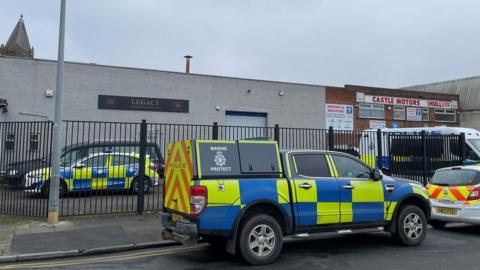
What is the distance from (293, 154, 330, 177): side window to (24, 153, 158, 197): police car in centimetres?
606

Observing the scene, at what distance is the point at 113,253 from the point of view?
333 inches

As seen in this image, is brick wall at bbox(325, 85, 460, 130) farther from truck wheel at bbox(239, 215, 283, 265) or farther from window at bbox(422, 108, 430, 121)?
truck wheel at bbox(239, 215, 283, 265)

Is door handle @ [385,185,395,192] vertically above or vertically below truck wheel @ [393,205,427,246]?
above

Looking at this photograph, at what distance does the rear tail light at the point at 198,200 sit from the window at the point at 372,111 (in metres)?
27.0

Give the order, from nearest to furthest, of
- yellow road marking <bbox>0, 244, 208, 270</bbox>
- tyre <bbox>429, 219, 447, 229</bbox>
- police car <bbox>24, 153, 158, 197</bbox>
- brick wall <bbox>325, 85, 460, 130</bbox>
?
yellow road marking <bbox>0, 244, 208, 270</bbox>
tyre <bbox>429, 219, 447, 229</bbox>
police car <bbox>24, 153, 158, 197</bbox>
brick wall <bbox>325, 85, 460, 130</bbox>

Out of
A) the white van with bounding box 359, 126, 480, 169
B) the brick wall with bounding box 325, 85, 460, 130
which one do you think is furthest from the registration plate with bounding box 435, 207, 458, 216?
the brick wall with bounding box 325, 85, 460, 130

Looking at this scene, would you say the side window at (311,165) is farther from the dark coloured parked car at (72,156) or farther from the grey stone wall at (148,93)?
the grey stone wall at (148,93)

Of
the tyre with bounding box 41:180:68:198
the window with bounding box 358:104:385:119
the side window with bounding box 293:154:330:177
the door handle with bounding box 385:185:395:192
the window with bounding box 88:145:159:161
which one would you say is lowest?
the tyre with bounding box 41:180:68:198

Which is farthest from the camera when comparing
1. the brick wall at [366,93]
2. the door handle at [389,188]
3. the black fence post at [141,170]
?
the brick wall at [366,93]

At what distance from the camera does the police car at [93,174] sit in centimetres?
1270

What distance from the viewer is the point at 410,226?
28.8 ft

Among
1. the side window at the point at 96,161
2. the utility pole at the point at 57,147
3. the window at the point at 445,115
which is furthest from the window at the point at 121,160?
the window at the point at 445,115

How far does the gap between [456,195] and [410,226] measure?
77.3 inches

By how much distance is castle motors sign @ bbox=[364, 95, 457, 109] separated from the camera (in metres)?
33.2
